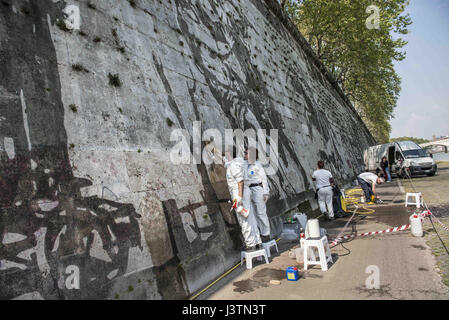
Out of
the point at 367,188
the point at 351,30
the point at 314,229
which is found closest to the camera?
the point at 314,229

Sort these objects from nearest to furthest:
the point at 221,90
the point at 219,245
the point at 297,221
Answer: the point at 219,245 < the point at 297,221 < the point at 221,90

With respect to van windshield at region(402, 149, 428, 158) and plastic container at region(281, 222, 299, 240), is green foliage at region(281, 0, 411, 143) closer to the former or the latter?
van windshield at region(402, 149, 428, 158)

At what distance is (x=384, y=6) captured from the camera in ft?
100

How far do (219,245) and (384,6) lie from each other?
35.6 metres

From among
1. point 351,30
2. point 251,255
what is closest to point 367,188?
point 251,255

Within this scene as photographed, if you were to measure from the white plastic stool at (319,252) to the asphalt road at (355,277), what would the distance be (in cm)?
12

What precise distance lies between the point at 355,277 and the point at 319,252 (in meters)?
0.61

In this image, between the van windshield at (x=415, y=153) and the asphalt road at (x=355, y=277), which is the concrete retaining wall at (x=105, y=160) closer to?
the asphalt road at (x=355, y=277)

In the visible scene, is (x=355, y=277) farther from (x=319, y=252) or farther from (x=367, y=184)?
(x=367, y=184)

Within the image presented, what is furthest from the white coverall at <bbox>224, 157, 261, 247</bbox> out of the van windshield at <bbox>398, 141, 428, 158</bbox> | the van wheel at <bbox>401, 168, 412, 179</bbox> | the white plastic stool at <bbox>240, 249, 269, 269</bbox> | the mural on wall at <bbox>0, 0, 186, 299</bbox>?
the van windshield at <bbox>398, 141, 428, 158</bbox>

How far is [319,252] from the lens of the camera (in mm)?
4434

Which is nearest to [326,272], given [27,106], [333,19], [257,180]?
[257,180]

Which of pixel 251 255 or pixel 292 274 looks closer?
pixel 292 274

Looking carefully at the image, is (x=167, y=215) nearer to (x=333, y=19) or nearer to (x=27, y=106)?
(x=27, y=106)
